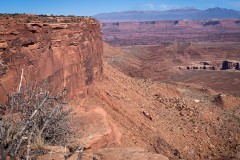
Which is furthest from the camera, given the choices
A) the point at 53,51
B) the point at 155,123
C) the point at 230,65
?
the point at 230,65

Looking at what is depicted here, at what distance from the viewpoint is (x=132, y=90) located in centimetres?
2409

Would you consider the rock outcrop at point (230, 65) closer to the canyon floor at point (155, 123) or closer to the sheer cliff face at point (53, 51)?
the canyon floor at point (155, 123)

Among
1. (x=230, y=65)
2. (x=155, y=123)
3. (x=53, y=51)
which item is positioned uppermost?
(x=53, y=51)

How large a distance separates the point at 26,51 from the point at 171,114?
37.2 feet

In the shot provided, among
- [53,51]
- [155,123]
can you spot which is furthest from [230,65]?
[53,51]

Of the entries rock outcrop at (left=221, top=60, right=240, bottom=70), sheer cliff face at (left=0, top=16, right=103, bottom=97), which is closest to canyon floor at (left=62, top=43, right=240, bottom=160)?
sheer cliff face at (left=0, top=16, right=103, bottom=97)

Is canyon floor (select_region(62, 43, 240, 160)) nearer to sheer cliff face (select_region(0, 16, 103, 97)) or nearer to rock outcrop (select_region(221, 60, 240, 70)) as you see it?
sheer cliff face (select_region(0, 16, 103, 97))

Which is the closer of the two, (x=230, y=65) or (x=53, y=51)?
(x=53, y=51)

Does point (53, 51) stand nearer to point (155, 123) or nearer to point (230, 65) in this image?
point (155, 123)

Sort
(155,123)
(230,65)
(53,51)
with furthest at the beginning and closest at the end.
→ 1. (230,65)
2. (155,123)
3. (53,51)

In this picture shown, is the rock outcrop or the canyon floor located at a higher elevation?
the canyon floor

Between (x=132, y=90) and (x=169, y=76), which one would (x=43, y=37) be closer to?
(x=132, y=90)

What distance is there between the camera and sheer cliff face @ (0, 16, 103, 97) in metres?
13.9

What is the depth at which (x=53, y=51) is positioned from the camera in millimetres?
17000
